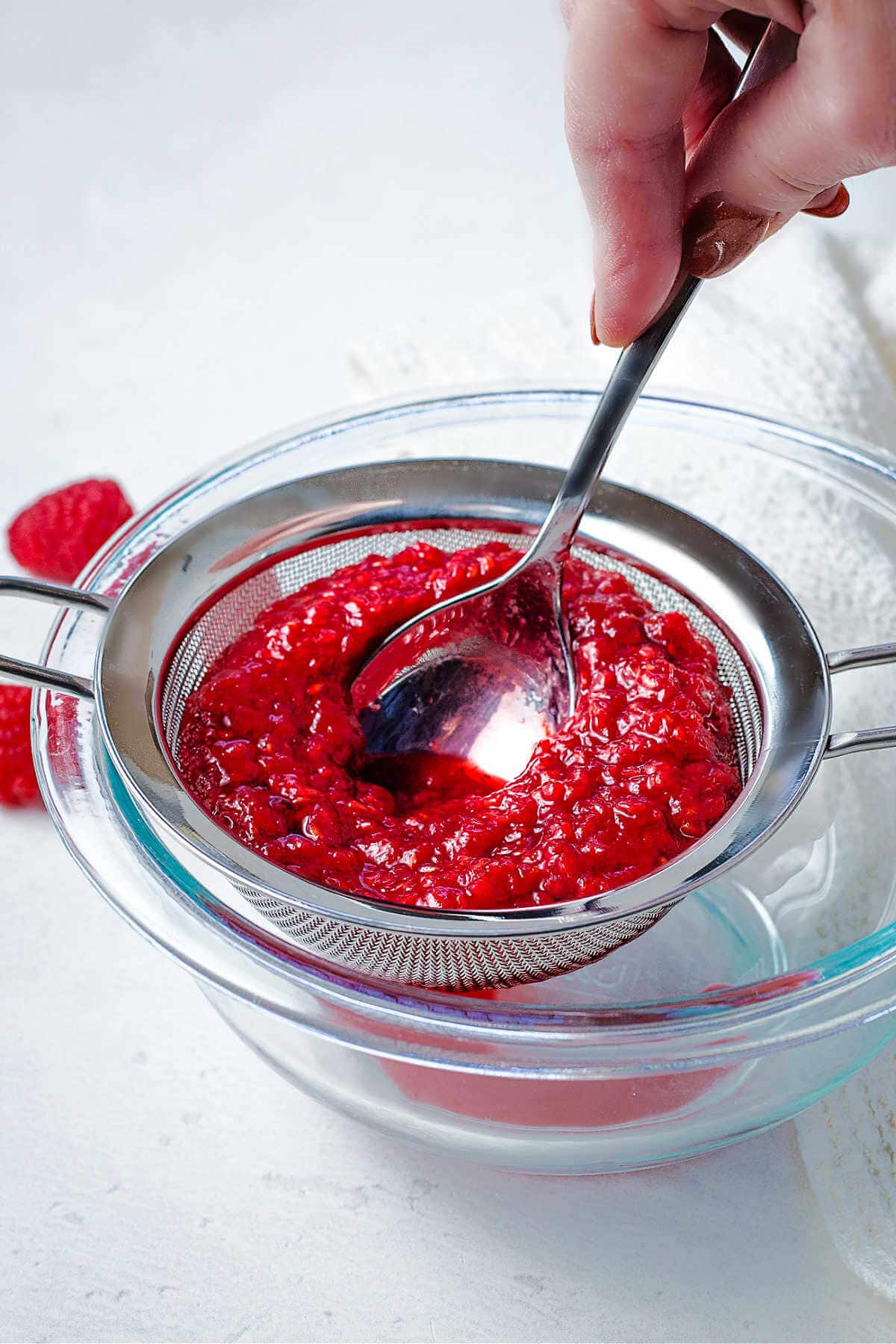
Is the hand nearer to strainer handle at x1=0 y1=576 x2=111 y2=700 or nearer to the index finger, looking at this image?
the index finger

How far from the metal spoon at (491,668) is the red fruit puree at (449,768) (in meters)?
0.02

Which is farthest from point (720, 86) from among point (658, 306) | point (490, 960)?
point (490, 960)

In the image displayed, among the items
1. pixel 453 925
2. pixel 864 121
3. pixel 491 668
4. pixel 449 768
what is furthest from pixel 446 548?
pixel 864 121

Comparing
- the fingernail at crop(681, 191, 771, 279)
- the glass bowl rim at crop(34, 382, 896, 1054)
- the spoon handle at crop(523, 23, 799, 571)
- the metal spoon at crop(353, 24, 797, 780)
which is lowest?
the glass bowl rim at crop(34, 382, 896, 1054)

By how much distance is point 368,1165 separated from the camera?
120 centimetres

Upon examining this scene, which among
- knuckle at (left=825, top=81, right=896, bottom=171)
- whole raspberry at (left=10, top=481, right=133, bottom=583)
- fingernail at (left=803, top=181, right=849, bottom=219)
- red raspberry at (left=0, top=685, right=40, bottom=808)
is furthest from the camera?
whole raspberry at (left=10, top=481, right=133, bottom=583)

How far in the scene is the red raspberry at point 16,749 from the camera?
1.53 m

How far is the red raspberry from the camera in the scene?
153cm

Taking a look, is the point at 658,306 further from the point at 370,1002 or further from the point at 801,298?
the point at 801,298

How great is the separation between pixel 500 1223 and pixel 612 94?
94 cm

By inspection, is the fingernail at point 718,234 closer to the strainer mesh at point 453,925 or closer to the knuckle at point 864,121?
the knuckle at point 864,121

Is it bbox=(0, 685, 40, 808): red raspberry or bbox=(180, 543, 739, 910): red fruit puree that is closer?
bbox=(180, 543, 739, 910): red fruit puree

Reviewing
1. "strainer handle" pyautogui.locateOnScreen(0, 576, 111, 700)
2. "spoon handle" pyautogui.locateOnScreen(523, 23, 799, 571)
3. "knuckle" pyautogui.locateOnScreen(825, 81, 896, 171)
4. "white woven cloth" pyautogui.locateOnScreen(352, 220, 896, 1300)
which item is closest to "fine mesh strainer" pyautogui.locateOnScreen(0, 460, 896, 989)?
"strainer handle" pyautogui.locateOnScreen(0, 576, 111, 700)

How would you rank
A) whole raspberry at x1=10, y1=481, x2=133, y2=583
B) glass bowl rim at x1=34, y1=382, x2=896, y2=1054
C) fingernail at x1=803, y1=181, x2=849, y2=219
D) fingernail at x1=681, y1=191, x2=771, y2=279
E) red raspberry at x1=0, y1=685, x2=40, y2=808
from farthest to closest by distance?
whole raspberry at x1=10, y1=481, x2=133, y2=583
red raspberry at x1=0, y1=685, x2=40, y2=808
fingernail at x1=803, y1=181, x2=849, y2=219
fingernail at x1=681, y1=191, x2=771, y2=279
glass bowl rim at x1=34, y1=382, x2=896, y2=1054
